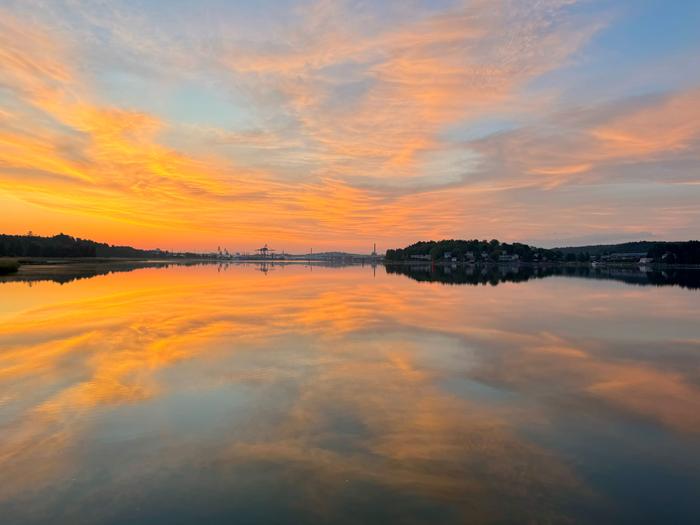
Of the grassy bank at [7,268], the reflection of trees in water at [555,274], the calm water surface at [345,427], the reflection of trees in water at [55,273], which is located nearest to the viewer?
the calm water surface at [345,427]

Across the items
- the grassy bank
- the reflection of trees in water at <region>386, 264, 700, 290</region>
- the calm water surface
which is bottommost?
the calm water surface

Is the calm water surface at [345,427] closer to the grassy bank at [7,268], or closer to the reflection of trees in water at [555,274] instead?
the reflection of trees in water at [555,274]

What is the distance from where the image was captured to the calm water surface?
730 cm

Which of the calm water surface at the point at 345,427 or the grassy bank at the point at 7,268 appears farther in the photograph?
the grassy bank at the point at 7,268

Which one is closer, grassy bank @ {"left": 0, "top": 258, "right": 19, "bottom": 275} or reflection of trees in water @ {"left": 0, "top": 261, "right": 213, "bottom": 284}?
reflection of trees in water @ {"left": 0, "top": 261, "right": 213, "bottom": 284}

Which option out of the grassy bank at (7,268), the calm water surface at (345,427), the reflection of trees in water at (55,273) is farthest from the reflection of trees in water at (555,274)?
the grassy bank at (7,268)

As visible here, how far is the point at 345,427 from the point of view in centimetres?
1030

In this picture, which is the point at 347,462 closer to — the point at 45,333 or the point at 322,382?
the point at 322,382

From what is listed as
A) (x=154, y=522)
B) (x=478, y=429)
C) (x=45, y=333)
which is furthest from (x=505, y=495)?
(x=45, y=333)

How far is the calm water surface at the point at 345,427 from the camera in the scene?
23.9ft

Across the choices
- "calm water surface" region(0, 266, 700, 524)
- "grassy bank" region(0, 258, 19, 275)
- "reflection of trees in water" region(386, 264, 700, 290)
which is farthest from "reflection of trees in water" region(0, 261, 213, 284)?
"reflection of trees in water" region(386, 264, 700, 290)

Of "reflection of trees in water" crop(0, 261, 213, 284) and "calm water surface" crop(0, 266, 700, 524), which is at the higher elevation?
"reflection of trees in water" crop(0, 261, 213, 284)

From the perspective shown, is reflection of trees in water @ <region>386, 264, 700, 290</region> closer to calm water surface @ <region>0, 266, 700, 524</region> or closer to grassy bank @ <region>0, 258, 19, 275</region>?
calm water surface @ <region>0, 266, 700, 524</region>

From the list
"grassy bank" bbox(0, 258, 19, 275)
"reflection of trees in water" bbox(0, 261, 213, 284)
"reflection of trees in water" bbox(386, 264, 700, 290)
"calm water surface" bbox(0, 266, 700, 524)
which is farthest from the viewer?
"grassy bank" bbox(0, 258, 19, 275)
